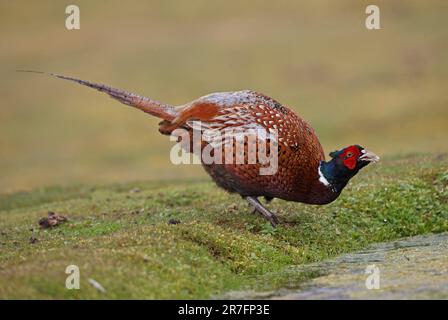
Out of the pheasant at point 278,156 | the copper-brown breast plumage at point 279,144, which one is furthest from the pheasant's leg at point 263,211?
the copper-brown breast plumage at point 279,144

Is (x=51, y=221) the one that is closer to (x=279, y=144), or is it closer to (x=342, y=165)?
(x=279, y=144)

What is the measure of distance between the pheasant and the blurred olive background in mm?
16283

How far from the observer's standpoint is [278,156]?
516 inches

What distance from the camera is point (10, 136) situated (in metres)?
38.6

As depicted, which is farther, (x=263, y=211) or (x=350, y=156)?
(x=263, y=211)

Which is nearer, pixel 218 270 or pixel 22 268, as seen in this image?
pixel 22 268

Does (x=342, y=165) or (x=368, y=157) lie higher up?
(x=368, y=157)

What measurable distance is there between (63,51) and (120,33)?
11.7ft

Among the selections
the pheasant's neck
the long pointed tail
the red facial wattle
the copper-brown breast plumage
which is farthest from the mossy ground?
the long pointed tail

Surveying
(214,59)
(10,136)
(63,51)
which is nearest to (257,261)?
(10,136)

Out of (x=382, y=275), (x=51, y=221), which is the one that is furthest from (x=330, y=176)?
(x=51, y=221)

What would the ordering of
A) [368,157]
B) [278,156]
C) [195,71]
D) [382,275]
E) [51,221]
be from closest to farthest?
[382,275] → [278,156] → [368,157] → [51,221] → [195,71]

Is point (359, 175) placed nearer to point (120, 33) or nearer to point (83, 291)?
point (83, 291)

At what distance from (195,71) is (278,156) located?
95.8 ft
